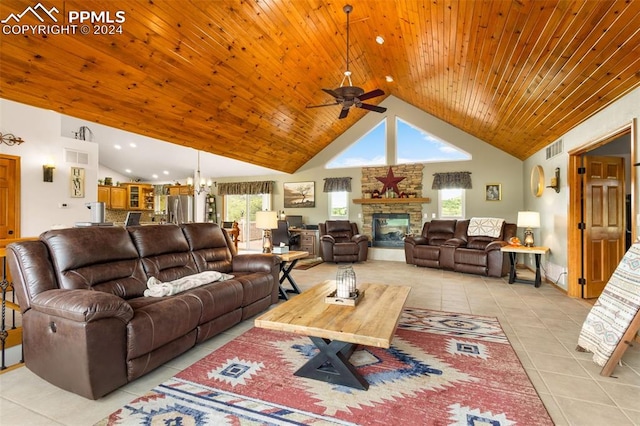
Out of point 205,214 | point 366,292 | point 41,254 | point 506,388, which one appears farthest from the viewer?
point 205,214

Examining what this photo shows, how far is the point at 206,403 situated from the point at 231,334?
3.67ft

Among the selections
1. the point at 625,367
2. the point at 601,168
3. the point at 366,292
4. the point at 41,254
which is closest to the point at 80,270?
the point at 41,254

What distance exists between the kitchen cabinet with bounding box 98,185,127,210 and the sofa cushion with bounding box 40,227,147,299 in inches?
276

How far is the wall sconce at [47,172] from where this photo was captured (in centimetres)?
520

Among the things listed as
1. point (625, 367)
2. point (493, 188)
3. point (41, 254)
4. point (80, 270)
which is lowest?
point (625, 367)

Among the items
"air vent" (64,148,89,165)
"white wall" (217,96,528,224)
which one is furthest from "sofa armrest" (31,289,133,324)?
"white wall" (217,96,528,224)

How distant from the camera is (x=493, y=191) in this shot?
7293 millimetres

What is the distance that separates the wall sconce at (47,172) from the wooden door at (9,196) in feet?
1.15

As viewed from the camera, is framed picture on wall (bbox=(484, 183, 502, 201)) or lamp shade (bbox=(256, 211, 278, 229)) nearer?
lamp shade (bbox=(256, 211, 278, 229))

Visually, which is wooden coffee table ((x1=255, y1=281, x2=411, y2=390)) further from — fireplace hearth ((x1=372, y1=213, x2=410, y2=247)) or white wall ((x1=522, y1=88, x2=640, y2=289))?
fireplace hearth ((x1=372, y1=213, x2=410, y2=247))

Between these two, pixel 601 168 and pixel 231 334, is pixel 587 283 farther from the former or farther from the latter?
pixel 231 334

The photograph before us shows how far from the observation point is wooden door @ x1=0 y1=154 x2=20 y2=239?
469 centimetres

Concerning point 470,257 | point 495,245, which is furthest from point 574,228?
point 470,257

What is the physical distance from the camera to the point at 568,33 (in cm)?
252
